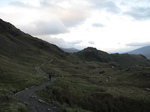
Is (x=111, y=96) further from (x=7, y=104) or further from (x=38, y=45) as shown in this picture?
(x=38, y=45)

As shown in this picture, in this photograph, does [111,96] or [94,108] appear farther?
[111,96]

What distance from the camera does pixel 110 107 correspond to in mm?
29047

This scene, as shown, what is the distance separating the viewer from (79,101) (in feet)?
86.8

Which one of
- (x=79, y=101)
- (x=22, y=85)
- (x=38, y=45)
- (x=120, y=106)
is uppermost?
(x=38, y=45)

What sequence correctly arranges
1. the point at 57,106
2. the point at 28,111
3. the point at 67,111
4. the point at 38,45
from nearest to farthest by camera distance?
the point at 28,111 → the point at 67,111 → the point at 57,106 → the point at 38,45

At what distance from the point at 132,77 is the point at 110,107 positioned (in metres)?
48.3

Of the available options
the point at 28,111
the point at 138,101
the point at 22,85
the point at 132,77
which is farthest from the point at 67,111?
the point at 132,77

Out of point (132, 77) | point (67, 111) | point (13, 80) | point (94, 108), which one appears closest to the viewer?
point (67, 111)

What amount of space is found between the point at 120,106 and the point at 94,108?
24.9 feet

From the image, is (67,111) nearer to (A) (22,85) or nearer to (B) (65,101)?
(B) (65,101)

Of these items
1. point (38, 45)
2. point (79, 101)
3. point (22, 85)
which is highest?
point (38, 45)

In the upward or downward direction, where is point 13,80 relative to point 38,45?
downward

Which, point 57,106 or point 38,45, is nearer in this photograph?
point 57,106

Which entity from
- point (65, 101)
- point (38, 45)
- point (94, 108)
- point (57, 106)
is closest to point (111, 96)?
point (94, 108)
